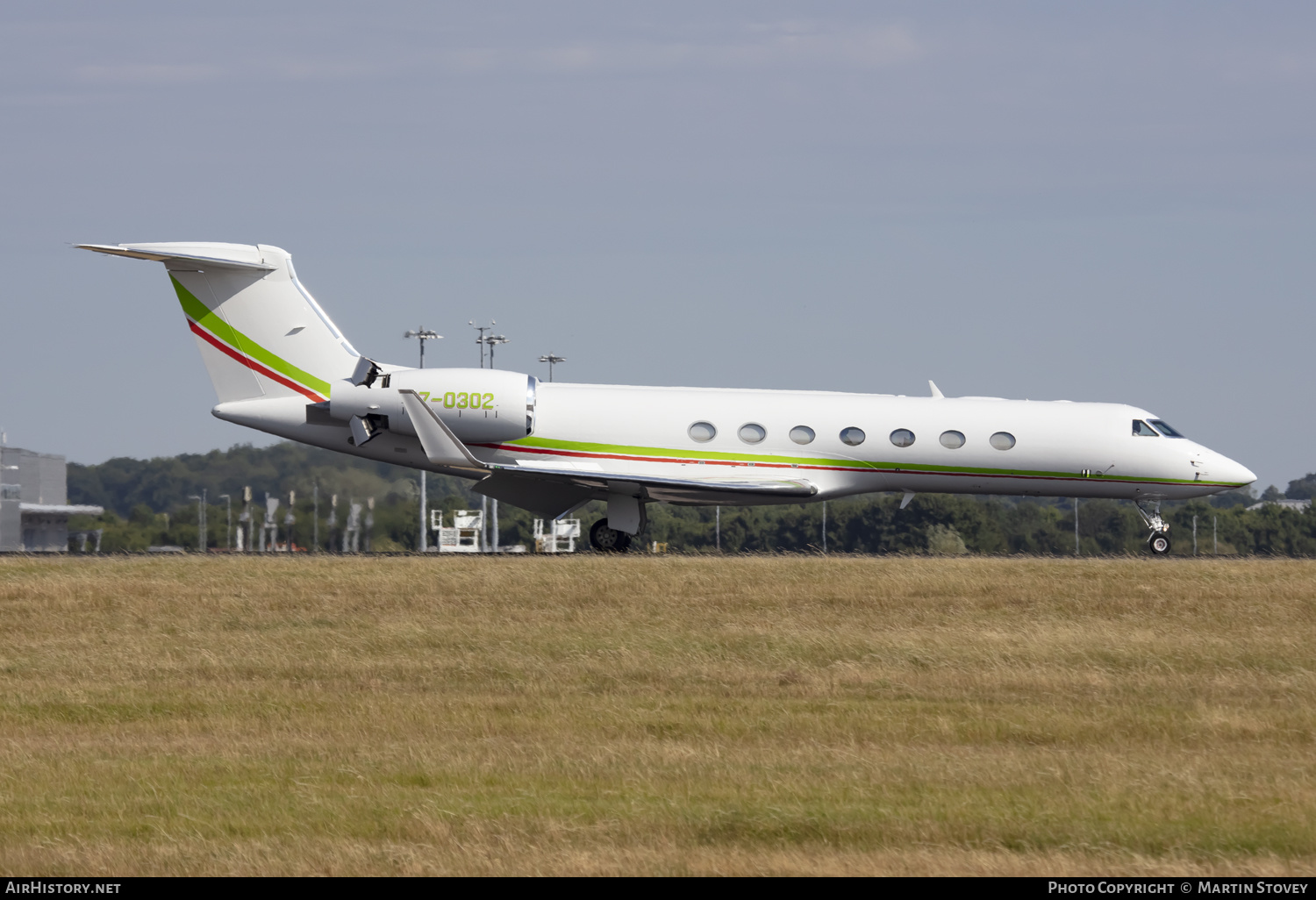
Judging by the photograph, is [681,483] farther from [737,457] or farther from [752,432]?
[752,432]

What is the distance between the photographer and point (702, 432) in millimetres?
26500

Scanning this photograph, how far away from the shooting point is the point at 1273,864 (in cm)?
788

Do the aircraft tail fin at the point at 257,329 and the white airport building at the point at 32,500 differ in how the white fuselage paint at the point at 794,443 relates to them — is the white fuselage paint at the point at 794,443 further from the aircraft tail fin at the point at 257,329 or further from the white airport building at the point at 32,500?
the white airport building at the point at 32,500

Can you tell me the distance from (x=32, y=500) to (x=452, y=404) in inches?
1980

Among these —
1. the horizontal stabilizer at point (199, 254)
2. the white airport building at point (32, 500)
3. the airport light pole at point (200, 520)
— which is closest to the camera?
the horizontal stabilizer at point (199, 254)

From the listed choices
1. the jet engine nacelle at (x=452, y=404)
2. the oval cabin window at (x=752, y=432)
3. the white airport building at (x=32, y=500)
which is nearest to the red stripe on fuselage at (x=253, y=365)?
the jet engine nacelle at (x=452, y=404)

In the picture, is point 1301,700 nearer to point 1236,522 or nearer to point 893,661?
point 893,661

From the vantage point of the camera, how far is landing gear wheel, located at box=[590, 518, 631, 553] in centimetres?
2766

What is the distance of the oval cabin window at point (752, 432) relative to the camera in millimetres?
26500

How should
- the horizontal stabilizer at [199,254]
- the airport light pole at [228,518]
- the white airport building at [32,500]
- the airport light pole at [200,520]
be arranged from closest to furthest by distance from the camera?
the horizontal stabilizer at [199,254] < the airport light pole at [228,518] < the airport light pole at [200,520] < the white airport building at [32,500]

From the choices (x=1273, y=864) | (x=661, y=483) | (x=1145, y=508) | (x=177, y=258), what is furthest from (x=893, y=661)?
(x=177, y=258)

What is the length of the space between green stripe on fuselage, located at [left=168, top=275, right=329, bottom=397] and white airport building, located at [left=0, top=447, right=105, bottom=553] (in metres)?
40.7

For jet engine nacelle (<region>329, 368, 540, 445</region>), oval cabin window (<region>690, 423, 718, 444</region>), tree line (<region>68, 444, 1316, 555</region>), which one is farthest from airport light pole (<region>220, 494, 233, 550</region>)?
oval cabin window (<region>690, 423, 718, 444</region>)

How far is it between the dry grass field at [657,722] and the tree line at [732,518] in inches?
383
